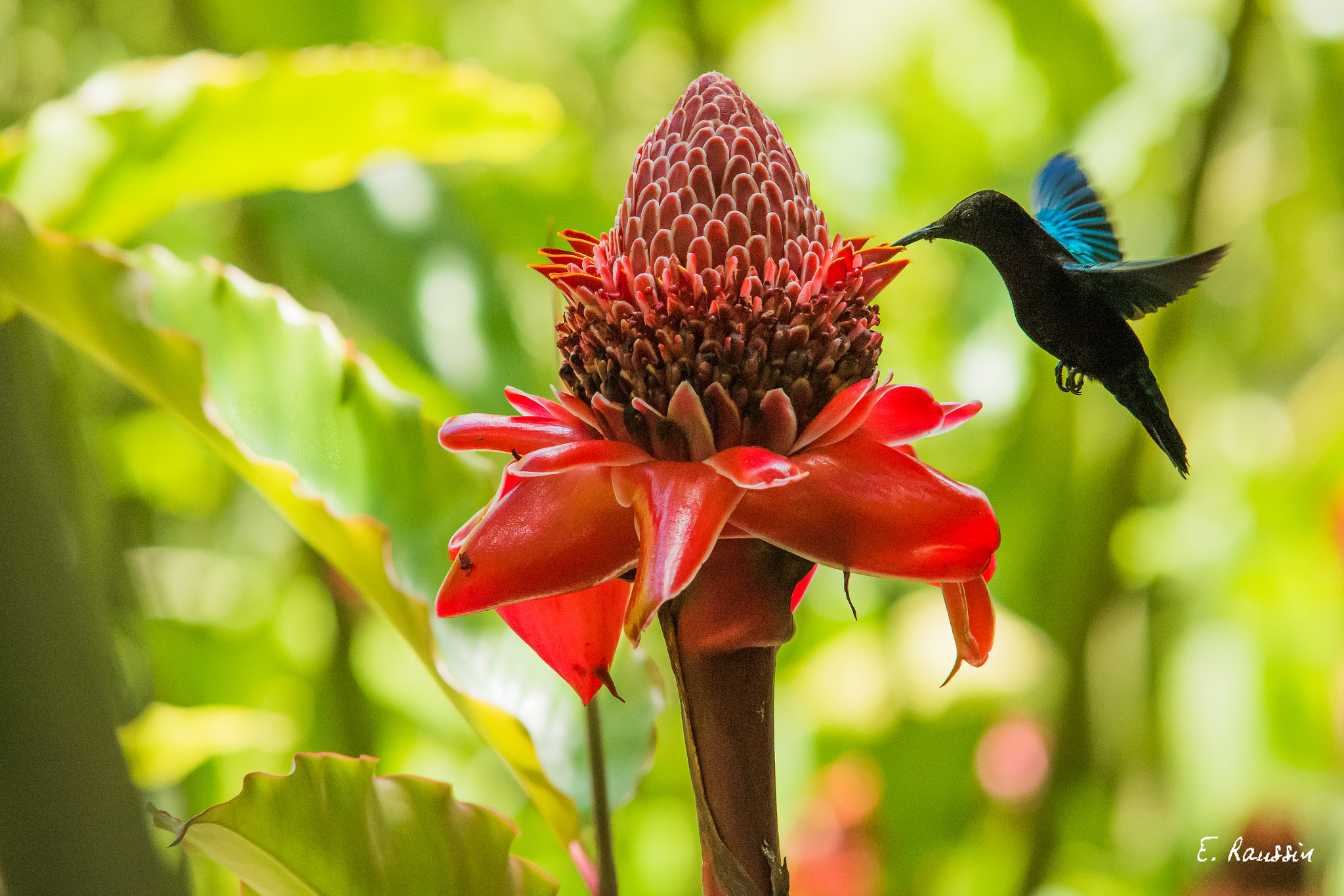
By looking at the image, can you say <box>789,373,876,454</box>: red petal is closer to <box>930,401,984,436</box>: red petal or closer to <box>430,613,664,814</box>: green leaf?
<box>930,401,984,436</box>: red petal

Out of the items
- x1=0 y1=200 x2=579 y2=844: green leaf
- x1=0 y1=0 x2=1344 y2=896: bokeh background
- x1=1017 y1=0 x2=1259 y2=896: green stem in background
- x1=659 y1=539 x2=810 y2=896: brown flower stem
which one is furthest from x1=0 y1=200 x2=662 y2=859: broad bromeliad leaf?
x1=1017 y1=0 x2=1259 y2=896: green stem in background

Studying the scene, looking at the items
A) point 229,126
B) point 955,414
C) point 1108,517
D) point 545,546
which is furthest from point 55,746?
point 1108,517

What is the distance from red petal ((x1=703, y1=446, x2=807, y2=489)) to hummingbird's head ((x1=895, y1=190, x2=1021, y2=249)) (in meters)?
0.07

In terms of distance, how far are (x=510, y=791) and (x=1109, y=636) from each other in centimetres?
50

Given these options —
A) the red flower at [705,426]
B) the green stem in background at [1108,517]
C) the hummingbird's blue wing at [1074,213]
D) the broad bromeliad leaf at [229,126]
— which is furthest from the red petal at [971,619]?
the green stem in background at [1108,517]

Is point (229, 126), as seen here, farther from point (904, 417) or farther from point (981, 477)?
point (981, 477)

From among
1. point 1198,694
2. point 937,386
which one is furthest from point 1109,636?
point 937,386

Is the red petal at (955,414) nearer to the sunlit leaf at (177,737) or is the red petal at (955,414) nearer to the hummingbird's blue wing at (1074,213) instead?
the hummingbird's blue wing at (1074,213)

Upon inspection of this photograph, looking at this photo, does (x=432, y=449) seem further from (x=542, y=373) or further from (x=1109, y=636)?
(x=1109, y=636)

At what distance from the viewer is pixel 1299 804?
750mm

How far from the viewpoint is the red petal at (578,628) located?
0.25 meters

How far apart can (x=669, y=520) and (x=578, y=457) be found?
27mm

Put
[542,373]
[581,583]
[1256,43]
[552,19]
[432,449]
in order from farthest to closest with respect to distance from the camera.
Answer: [552,19]
[542,373]
[1256,43]
[432,449]
[581,583]

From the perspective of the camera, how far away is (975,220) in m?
0.23
